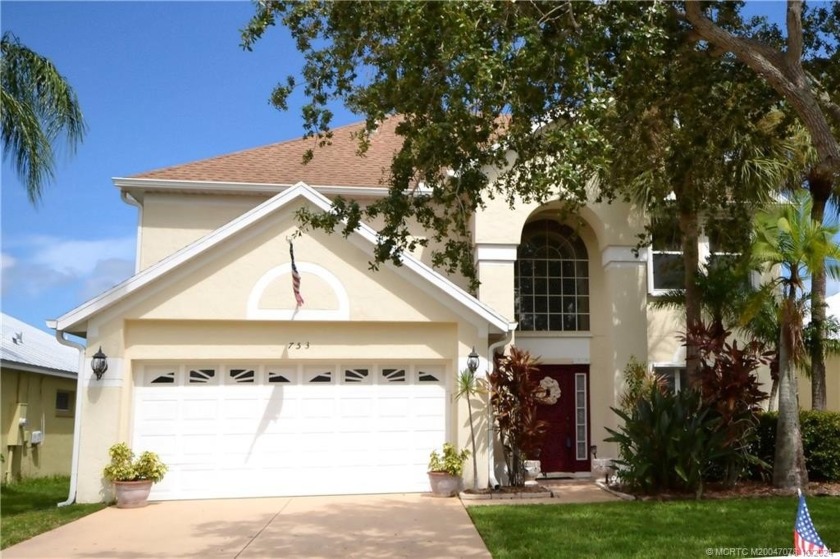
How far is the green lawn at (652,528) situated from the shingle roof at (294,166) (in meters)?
7.43

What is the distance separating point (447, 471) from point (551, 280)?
5.66 metres

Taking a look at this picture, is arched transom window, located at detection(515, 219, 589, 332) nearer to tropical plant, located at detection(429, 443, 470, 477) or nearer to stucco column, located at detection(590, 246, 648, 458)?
stucco column, located at detection(590, 246, 648, 458)

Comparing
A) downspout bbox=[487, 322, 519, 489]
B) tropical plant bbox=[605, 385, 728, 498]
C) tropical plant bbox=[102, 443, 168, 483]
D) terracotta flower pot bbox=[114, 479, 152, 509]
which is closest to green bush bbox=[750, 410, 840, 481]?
tropical plant bbox=[605, 385, 728, 498]

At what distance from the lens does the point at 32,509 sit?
1286 centimetres

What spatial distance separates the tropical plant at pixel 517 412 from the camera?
13.2 meters

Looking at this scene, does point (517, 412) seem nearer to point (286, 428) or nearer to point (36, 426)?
point (286, 428)

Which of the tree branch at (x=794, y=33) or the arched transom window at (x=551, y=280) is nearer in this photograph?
the tree branch at (x=794, y=33)

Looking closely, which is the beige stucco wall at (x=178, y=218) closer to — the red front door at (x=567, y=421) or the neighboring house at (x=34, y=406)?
the neighboring house at (x=34, y=406)

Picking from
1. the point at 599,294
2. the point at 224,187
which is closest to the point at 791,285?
the point at 599,294

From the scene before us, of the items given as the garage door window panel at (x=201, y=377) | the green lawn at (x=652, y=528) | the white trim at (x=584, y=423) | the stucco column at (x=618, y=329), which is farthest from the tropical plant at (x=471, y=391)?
the garage door window panel at (x=201, y=377)

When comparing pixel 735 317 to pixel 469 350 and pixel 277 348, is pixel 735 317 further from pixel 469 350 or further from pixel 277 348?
pixel 277 348

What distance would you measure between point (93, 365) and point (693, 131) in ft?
33.5

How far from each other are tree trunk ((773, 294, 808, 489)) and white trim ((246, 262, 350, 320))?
736 cm

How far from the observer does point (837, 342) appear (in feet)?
51.8
